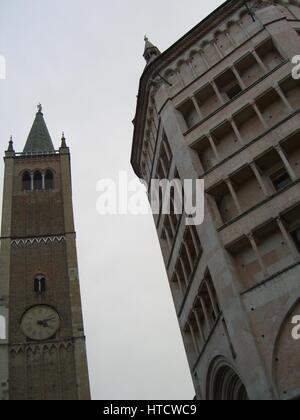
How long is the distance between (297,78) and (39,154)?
4541 cm

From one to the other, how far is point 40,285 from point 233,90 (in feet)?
105

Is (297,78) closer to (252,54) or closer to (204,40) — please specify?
(252,54)

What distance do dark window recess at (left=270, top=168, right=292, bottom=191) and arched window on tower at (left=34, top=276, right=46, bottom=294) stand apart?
33509 millimetres

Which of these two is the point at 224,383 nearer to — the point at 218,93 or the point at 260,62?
the point at 218,93

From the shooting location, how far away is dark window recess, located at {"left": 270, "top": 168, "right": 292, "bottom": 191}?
17.0m

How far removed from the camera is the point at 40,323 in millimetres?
44562

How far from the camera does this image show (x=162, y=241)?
77.0 feet

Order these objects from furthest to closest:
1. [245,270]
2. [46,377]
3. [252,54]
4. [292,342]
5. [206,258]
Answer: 1. [46,377]
2. [252,54]
3. [206,258]
4. [245,270]
5. [292,342]

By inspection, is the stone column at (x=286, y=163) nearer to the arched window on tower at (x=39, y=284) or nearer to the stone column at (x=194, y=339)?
the stone column at (x=194, y=339)

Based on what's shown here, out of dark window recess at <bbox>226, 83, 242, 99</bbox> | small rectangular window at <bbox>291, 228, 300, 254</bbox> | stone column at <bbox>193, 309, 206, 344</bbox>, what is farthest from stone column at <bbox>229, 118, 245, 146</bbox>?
stone column at <bbox>193, 309, 206, 344</bbox>

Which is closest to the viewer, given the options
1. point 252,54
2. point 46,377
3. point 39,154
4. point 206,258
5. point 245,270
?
point 245,270

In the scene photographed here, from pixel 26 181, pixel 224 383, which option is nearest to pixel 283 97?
pixel 224 383

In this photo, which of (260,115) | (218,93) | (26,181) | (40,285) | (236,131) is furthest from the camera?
(26,181)
